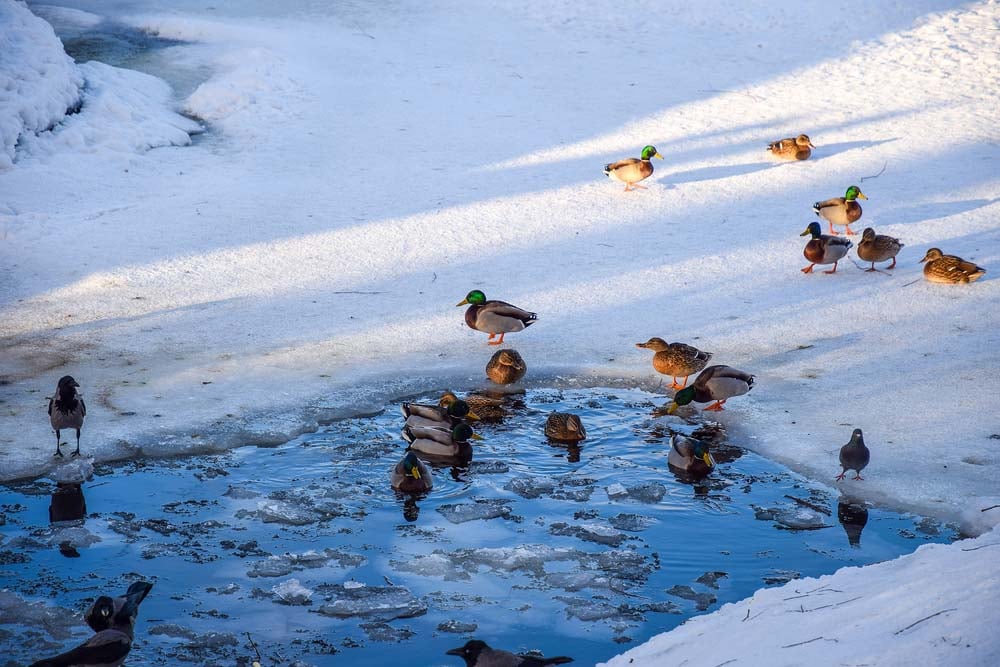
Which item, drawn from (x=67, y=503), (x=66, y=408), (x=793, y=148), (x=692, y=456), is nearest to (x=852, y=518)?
(x=692, y=456)

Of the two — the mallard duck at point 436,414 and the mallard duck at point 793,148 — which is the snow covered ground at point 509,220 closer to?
the mallard duck at point 793,148

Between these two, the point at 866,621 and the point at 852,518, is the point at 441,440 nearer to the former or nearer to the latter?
the point at 852,518

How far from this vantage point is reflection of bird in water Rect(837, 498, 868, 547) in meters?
7.49

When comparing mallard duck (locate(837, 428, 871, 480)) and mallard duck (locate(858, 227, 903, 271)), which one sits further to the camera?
mallard duck (locate(858, 227, 903, 271))

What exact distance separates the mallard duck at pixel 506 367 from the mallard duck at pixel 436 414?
81cm

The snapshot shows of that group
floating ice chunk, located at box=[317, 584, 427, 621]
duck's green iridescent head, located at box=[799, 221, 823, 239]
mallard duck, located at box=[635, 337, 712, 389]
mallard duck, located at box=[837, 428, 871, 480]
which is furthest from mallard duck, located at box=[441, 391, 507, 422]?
duck's green iridescent head, located at box=[799, 221, 823, 239]

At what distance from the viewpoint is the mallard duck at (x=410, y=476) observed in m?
8.09

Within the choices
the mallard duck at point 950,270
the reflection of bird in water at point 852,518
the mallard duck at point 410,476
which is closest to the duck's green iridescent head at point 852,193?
the mallard duck at point 950,270

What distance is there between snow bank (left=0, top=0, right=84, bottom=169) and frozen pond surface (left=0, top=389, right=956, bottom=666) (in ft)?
30.0

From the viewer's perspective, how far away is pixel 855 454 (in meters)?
8.10

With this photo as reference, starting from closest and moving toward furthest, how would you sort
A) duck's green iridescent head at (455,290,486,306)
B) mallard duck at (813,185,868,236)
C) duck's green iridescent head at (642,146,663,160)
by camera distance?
duck's green iridescent head at (455,290,486,306) < mallard duck at (813,185,868,236) < duck's green iridescent head at (642,146,663,160)

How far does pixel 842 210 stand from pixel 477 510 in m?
8.01

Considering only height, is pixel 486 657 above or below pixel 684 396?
below

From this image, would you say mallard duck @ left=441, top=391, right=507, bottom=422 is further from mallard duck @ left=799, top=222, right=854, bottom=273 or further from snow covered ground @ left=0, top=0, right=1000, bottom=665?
mallard duck @ left=799, top=222, right=854, bottom=273
